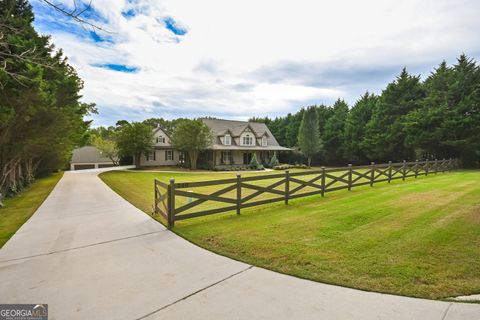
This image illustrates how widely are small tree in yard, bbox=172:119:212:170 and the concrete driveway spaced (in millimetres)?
24996

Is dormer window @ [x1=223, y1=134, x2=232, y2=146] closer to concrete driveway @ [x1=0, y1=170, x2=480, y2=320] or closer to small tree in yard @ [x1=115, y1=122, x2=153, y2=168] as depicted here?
small tree in yard @ [x1=115, y1=122, x2=153, y2=168]

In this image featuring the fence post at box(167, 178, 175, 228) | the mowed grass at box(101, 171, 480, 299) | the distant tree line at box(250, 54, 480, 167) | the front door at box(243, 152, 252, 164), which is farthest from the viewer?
the front door at box(243, 152, 252, 164)

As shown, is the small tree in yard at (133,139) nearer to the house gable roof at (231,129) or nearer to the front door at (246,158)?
the house gable roof at (231,129)

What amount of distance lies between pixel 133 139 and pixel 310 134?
82.7 ft

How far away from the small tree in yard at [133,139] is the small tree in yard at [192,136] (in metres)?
4.07

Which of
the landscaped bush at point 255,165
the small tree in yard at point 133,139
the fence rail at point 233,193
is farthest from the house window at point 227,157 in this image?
the fence rail at point 233,193

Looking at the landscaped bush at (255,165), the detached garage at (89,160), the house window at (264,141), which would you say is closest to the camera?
the landscaped bush at (255,165)

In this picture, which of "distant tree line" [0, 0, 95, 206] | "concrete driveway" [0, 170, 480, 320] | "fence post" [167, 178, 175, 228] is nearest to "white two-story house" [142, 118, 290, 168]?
→ "distant tree line" [0, 0, 95, 206]

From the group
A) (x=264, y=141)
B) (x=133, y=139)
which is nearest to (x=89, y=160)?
(x=133, y=139)

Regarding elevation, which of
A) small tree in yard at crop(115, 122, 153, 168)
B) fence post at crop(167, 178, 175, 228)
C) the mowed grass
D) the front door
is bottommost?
the mowed grass

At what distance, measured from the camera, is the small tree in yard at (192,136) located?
30781mm

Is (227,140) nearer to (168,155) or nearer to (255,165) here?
(255,165)

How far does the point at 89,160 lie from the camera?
1857 inches

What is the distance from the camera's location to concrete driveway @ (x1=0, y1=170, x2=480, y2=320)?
10.3ft
